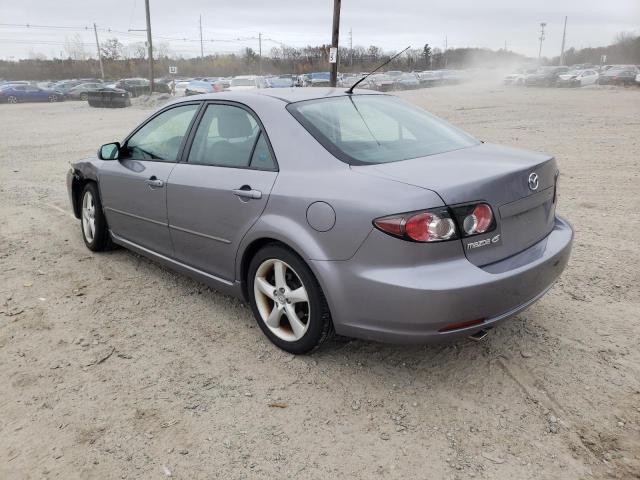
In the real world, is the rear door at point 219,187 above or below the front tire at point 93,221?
above

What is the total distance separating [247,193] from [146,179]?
1.25 m

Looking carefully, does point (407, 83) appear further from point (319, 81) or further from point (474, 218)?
point (474, 218)

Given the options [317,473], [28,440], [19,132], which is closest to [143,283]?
[28,440]

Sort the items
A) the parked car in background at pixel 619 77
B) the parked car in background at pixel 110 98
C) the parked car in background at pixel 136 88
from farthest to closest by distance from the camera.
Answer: the parked car in background at pixel 136 88
the parked car in background at pixel 619 77
the parked car in background at pixel 110 98

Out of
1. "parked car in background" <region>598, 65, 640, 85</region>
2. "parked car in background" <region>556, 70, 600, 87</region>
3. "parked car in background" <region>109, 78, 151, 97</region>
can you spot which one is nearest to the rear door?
"parked car in background" <region>598, 65, 640, 85</region>

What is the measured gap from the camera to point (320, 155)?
306 centimetres

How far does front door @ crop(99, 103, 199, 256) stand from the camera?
4.02 m

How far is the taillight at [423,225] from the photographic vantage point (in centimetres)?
258

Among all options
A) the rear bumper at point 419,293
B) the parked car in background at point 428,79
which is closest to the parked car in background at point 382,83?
the parked car in background at point 428,79

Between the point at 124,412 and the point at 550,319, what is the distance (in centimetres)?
269

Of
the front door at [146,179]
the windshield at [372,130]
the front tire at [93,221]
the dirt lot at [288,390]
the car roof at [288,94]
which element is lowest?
the dirt lot at [288,390]

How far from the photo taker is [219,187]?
3453 millimetres

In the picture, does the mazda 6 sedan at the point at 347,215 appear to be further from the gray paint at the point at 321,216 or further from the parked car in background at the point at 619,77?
the parked car in background at the point at 619,77

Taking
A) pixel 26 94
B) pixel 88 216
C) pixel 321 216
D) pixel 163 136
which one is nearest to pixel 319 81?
pixel 26 94
